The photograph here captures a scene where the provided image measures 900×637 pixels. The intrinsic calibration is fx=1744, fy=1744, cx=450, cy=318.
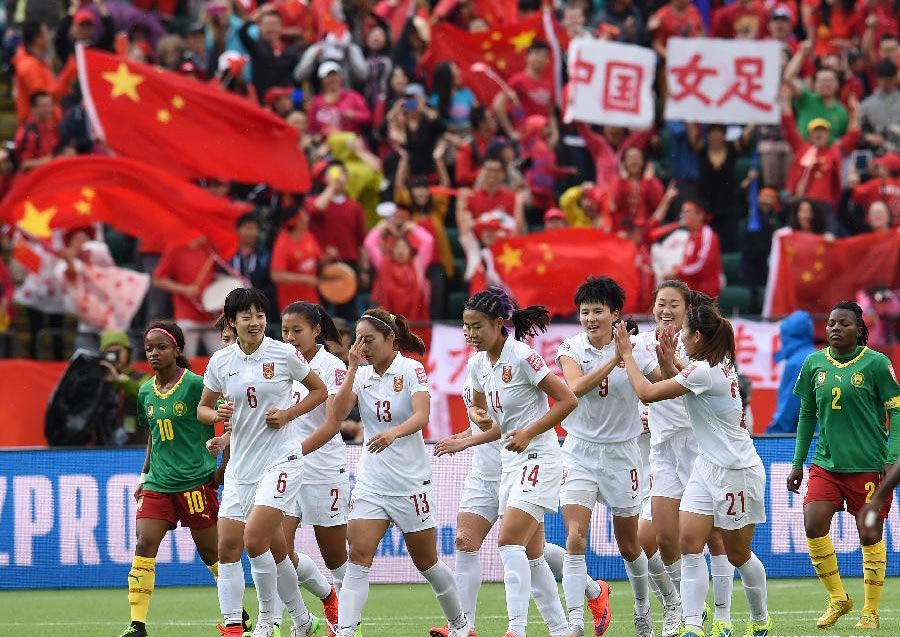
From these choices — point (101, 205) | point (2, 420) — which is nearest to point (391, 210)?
point (101, 205)

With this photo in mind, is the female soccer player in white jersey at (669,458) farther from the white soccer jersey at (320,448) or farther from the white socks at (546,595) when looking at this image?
the white soccer jersey at (320,448)

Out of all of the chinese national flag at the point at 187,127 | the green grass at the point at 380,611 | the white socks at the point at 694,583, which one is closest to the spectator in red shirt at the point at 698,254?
the green grass at the point at 380,611

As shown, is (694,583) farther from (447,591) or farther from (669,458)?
(447,591)

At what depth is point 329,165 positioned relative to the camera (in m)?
20.8

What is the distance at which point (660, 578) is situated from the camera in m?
12.0

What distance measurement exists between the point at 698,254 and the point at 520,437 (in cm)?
882

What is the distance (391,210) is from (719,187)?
4.06m

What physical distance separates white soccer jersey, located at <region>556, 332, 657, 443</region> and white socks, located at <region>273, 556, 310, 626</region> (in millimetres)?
2092

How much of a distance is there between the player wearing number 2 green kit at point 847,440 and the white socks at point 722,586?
120cm

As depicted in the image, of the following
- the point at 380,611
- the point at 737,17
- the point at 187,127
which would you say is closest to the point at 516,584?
the point at 380,611

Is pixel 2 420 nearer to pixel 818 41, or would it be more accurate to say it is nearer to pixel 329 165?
pixel 329 165

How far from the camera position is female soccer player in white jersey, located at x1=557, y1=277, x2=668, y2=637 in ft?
37.5

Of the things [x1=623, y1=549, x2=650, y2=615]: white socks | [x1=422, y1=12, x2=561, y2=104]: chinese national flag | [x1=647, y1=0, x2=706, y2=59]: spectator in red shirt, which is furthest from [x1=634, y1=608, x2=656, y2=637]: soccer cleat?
[x1=647, y1=0, x2=706, y2=59]: spectator in red shirt

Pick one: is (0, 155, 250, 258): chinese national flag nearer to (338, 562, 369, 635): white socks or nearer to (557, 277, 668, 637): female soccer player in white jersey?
(557, 277, 668, 637): female soccer player in white jersey
